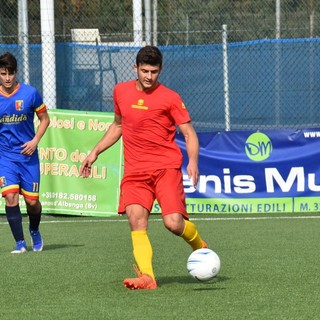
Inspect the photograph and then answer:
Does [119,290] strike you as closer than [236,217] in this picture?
Yes

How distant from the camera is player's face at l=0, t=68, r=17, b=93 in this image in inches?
412

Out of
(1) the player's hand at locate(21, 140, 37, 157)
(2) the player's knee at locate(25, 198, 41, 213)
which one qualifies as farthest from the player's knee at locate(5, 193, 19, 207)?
(1) the player's hand at locate(21, 140, 37, 157)

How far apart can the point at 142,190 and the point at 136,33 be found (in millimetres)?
8546

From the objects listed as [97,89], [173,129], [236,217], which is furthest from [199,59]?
[173,129]

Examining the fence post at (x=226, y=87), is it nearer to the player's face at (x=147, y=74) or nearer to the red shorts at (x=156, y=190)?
the red shorts at (x=156, y=190)

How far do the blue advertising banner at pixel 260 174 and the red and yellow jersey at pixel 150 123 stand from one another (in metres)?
6.98

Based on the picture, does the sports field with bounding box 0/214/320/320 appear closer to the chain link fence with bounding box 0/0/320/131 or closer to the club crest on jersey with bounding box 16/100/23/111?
the club crest on jersey with bounding box 16/100/23/111

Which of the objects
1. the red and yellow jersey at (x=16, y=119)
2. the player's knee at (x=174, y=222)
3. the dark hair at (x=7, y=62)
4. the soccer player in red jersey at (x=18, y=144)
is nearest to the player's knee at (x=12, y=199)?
the soccer player in red jersey at (x=18, y=144)

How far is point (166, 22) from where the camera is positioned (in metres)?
26.4

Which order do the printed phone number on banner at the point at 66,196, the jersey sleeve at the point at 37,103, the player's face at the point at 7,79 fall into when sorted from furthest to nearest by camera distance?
1. the printed phone number on banner at the point at 66,196
2. the jersey sleeve at the point at 37,103
3. the player's face at the point at 7,79

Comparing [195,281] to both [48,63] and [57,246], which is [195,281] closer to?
[57,246]

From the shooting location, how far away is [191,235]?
834 centimetres

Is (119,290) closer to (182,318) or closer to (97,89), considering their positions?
(182,318)

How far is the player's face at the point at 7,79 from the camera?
10.5 meters
